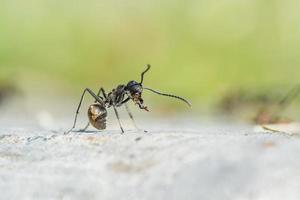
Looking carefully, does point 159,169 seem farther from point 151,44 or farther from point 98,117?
point 151,44

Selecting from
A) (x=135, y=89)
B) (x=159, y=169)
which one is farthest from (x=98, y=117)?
(x=159, y=169)

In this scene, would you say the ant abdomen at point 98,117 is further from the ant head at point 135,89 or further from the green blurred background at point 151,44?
the green blurred background at point 151,44

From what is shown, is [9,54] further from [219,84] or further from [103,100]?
[103,100]

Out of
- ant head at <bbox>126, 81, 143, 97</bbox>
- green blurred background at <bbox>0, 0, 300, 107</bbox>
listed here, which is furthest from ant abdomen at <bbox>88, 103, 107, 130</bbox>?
green blurred background at <bbox>0, 0, 300, 107</bbox>

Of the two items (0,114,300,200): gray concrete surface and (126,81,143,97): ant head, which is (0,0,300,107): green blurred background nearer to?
(126,81,143,97): ant head

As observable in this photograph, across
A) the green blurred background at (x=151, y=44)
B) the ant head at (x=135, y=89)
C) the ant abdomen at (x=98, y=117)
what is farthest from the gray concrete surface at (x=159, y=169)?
the green blurred background at (x=151, y=44)

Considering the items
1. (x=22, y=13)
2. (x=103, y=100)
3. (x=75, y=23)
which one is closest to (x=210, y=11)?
(x=75, y=23)
